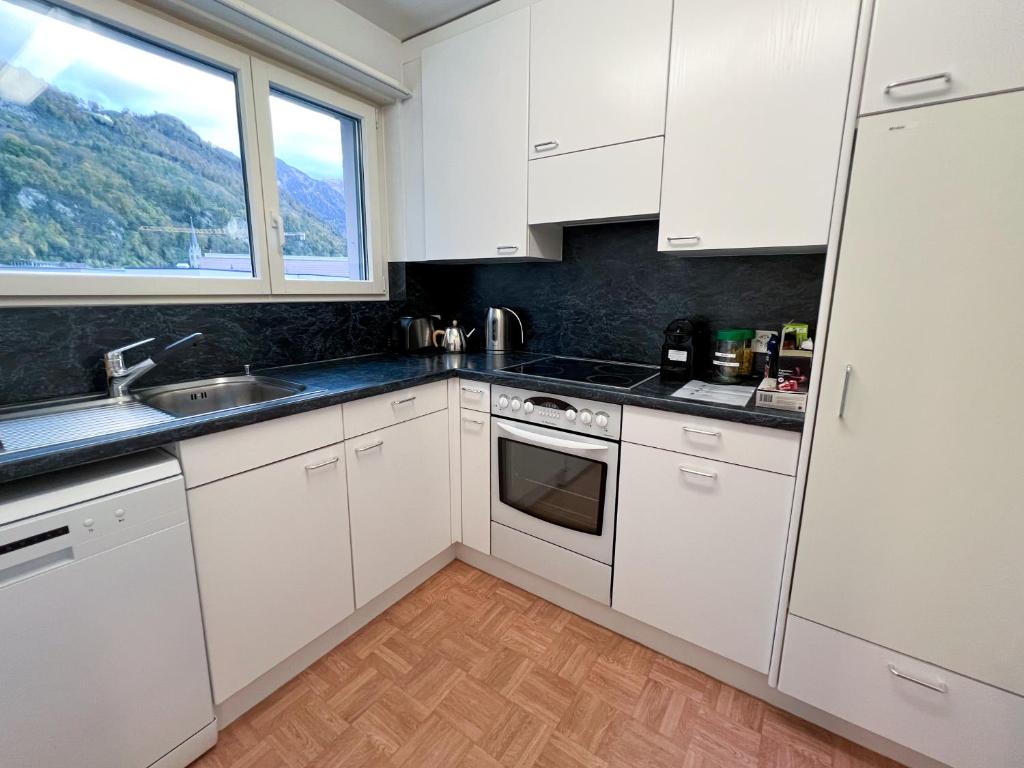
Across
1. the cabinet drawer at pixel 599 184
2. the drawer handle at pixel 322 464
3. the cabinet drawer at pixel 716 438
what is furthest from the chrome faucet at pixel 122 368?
the cabinet drawer at pixel 716 438

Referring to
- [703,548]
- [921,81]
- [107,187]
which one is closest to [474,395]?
[703,548]

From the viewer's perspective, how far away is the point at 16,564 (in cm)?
89

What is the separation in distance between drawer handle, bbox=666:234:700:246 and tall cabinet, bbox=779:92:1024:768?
469 mm

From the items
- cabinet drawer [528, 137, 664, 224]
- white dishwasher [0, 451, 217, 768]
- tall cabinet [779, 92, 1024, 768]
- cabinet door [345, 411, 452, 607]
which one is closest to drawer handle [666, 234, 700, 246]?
cabinet drawer [528, 137, 664, 224]

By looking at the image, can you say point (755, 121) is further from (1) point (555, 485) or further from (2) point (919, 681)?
(2) point (919, 681)

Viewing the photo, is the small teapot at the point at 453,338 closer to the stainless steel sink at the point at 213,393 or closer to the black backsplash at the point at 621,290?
the black backsplash at the point at 621,290

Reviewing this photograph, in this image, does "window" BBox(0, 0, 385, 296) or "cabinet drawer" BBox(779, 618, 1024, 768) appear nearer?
"cabinet drawer" BBox(779, 618, 1024, 768)

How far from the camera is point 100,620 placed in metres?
1.00

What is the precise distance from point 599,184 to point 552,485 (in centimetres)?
116

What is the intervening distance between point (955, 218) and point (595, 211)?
40.1 inches

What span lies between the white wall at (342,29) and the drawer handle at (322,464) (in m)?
1.63

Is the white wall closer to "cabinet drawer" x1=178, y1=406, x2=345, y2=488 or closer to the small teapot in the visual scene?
the small teapot

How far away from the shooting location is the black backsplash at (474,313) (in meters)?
1.37

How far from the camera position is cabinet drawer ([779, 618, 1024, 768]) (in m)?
1.07
